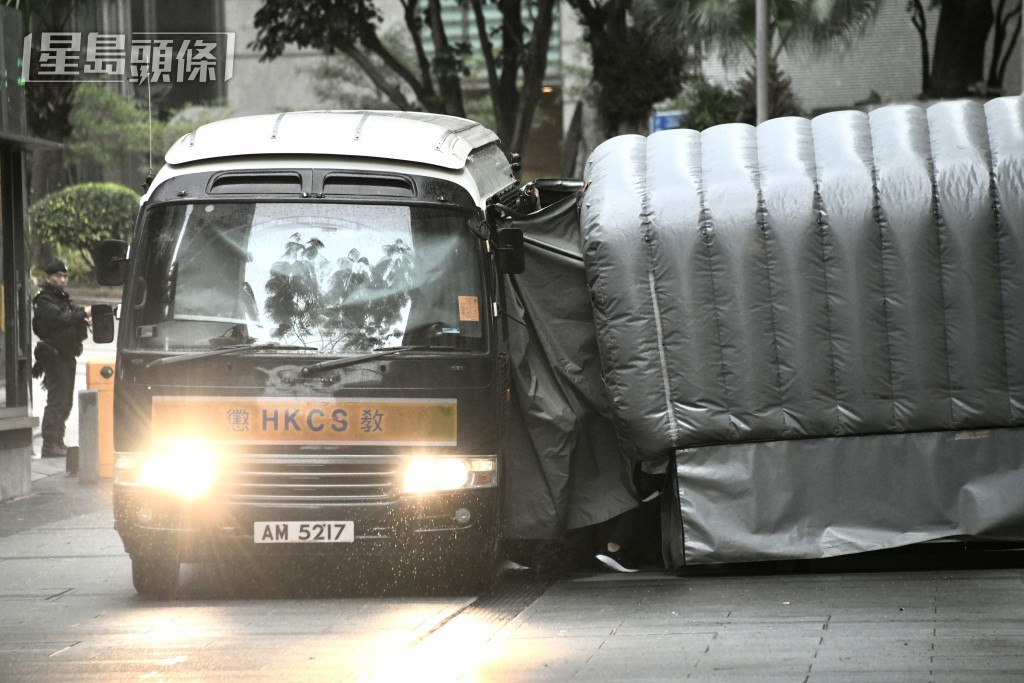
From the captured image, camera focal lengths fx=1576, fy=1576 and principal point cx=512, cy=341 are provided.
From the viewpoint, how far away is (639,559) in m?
9.40

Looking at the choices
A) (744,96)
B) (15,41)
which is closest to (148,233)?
(15,41)

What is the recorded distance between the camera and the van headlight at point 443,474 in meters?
8.21

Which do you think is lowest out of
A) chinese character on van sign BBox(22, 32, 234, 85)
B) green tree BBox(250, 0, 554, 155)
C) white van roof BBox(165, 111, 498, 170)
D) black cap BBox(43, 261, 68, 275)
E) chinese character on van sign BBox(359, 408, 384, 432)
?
chinese character on van sign BBox(359, 408, 384, 432)

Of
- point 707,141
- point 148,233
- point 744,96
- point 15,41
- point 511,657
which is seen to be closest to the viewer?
point 511,657

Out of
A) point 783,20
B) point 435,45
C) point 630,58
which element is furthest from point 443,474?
point 783,20

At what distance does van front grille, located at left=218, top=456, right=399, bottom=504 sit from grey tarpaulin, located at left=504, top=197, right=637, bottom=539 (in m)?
0.93

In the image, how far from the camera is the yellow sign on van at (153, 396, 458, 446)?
26.8 feet

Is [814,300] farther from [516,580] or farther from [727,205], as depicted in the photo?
[516,580]

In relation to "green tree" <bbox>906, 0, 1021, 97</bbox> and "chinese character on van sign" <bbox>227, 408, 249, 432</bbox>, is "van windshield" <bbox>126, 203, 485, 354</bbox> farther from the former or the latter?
"green tree" <bbox>906, 0, 1021, 97</bbox>

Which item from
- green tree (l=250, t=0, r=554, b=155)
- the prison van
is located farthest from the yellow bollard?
green tree (l=250, t=0, r=554, b=155)

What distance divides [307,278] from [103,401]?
666cm

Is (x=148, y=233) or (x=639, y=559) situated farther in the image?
(x=639, y=559)

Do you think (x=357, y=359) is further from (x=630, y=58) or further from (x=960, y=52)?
(x=960, y=52)

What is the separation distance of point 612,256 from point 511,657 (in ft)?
8.60
